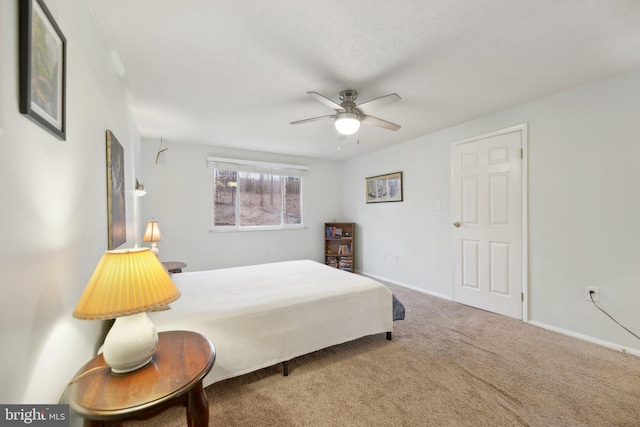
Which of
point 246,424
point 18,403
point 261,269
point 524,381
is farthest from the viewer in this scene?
point 261,269

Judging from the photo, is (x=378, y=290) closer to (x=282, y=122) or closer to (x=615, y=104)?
(x=282, y=122)

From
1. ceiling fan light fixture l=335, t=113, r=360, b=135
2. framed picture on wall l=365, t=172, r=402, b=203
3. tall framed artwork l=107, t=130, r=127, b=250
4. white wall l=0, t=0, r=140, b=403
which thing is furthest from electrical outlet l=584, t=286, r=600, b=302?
tall framed artwork l=107, t=130, r=127, b=250

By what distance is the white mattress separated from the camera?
1.71 meters

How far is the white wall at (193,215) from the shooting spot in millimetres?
3883

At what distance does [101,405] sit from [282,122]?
293 centimetres

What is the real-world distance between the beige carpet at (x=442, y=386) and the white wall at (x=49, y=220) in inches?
36.7

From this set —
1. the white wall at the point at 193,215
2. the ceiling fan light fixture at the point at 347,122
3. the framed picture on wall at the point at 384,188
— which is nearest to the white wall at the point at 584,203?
A: the framed picture on wall at the point at 384,188

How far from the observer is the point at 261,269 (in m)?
2.96

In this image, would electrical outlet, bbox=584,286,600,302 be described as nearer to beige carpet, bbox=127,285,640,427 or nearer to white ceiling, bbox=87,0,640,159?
beige carpet, bbox=127,285,640,427

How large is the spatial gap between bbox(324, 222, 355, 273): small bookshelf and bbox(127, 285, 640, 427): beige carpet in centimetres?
260

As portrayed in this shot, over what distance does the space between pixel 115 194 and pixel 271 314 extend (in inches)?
56.3

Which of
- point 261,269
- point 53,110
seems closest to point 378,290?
point 261,269

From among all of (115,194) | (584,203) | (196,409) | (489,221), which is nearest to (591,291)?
(584,203)

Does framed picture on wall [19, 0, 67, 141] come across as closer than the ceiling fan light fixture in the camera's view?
Yes
